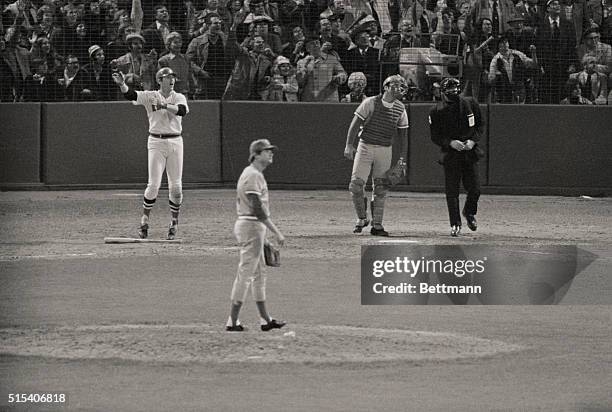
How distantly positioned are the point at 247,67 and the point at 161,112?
745 centimetres

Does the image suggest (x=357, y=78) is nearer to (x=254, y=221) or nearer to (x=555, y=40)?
(x=555, y=40)

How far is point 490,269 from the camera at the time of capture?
15383 mm

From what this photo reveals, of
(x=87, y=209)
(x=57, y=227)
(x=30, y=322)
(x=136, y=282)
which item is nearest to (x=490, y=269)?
(x=136, y=282)

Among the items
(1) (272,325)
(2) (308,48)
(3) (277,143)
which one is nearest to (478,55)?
(2) (308,48)

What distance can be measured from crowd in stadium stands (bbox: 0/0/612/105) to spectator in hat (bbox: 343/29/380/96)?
0.9 inches

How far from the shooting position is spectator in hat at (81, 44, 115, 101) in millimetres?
23538

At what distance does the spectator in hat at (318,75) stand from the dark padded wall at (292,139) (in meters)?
0.22

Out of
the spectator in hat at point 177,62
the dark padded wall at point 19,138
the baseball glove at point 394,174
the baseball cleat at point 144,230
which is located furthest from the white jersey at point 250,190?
the dark padded wall at point 19,138

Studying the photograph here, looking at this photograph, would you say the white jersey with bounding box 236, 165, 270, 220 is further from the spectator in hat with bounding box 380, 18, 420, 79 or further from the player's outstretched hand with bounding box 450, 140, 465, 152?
the spectator in hat with bounding box 380, 18, 420, 79

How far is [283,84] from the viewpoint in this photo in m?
24.5

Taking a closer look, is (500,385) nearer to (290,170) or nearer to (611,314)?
(611,314)

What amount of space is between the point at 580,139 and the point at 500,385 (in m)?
15.4

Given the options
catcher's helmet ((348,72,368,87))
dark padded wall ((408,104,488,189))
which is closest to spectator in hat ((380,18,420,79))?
catcher's helmet ((348,72,368,87))

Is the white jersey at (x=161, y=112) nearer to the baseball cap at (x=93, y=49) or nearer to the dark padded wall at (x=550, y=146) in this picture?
the baseball cap at (x=93, y=49)
